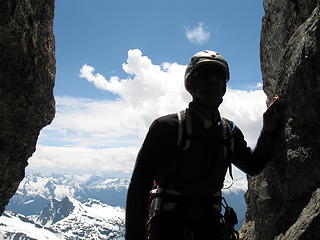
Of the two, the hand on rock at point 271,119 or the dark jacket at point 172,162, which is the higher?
the hand on rock at point 271,119

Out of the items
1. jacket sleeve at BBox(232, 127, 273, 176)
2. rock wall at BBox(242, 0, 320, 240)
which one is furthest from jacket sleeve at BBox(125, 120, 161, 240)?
rock wall at BBox(242, 0, 320, 240)

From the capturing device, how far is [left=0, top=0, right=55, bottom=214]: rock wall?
1186cm

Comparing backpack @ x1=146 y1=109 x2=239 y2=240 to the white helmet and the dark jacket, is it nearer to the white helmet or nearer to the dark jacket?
the dark jacket

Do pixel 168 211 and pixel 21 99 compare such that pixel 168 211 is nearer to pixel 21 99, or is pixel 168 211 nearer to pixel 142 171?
pixel 142 171

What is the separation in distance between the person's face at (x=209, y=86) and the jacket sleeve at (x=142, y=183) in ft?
4.39

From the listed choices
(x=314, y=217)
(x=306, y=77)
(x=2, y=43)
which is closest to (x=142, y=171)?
(x=314, y=217)

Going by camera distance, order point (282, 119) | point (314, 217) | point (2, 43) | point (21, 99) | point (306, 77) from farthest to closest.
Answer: point (21, 99), point (2, 43), point (282, 119), point (306, 77), point (314, 217)

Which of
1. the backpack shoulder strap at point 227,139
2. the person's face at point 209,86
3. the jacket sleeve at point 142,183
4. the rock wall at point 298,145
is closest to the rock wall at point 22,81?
the person's face at point 209,86

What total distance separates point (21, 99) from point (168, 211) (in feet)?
28.8

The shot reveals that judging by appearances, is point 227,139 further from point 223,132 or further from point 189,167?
point 189,167

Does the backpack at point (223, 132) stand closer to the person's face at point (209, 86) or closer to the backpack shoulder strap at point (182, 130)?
the backpack shoulder strap at point (182, 130)

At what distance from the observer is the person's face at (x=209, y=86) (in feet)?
22.9

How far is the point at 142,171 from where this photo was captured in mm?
6184

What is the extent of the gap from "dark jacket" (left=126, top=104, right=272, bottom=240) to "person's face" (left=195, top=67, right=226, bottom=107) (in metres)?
0.37
